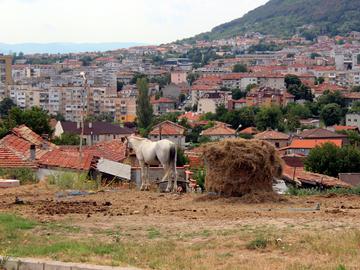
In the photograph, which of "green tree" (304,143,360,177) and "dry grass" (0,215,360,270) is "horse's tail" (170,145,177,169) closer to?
"dry grass" (0,215,360,270)

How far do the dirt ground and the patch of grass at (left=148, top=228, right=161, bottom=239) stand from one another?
0.04 meters

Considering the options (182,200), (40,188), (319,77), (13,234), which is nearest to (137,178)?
(40,188)

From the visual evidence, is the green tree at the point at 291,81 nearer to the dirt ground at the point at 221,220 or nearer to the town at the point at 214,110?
the town at the point at 214,110

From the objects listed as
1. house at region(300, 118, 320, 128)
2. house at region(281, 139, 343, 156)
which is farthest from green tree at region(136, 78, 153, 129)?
house at region(281, 139, 343, 156)

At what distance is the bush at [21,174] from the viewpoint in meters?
20.9

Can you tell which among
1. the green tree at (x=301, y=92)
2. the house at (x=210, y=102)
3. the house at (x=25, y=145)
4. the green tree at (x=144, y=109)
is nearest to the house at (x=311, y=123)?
the green tree at (x=144, y=109)

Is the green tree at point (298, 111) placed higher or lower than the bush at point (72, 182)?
lower

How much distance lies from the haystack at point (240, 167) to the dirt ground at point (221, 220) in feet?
1.01

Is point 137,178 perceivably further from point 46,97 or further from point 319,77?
point 319,77

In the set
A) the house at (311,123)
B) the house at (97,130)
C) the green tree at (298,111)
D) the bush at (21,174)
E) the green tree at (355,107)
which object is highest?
the bush at (21,174)

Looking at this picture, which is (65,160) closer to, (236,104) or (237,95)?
(236,104)

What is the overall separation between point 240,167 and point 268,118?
277ft

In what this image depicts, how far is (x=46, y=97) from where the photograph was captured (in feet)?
522

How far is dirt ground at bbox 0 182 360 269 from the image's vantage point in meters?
9.89
